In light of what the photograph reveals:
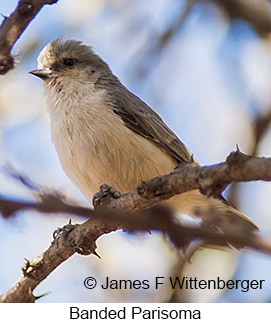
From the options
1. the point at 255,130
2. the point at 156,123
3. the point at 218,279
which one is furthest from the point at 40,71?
the point at 218,279

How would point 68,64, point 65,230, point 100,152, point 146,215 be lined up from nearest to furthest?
point 146,215 < point 65,230 < point 100,152 < point 68,64

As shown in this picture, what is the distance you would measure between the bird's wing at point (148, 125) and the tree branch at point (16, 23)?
1.20 metres

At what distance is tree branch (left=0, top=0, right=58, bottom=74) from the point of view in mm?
2342

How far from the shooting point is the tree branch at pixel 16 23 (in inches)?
92.2

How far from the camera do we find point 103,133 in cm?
323

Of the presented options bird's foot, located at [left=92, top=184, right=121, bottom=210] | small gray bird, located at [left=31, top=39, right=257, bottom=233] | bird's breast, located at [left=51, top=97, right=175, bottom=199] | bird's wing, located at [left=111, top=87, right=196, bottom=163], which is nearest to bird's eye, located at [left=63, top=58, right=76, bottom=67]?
small gray bird, located at [left=31, top=39, right=257, bottom=233]

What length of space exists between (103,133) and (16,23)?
106cm

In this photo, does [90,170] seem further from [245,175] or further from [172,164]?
[245,175]

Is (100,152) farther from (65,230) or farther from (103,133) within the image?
(65,230)

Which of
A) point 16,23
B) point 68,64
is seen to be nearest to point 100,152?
point 68,64

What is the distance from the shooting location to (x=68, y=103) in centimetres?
341

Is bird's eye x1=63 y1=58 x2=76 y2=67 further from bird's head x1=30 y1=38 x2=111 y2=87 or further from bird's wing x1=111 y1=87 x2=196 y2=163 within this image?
bird's wing x1=111 y1=87 x2=196 y2=163
